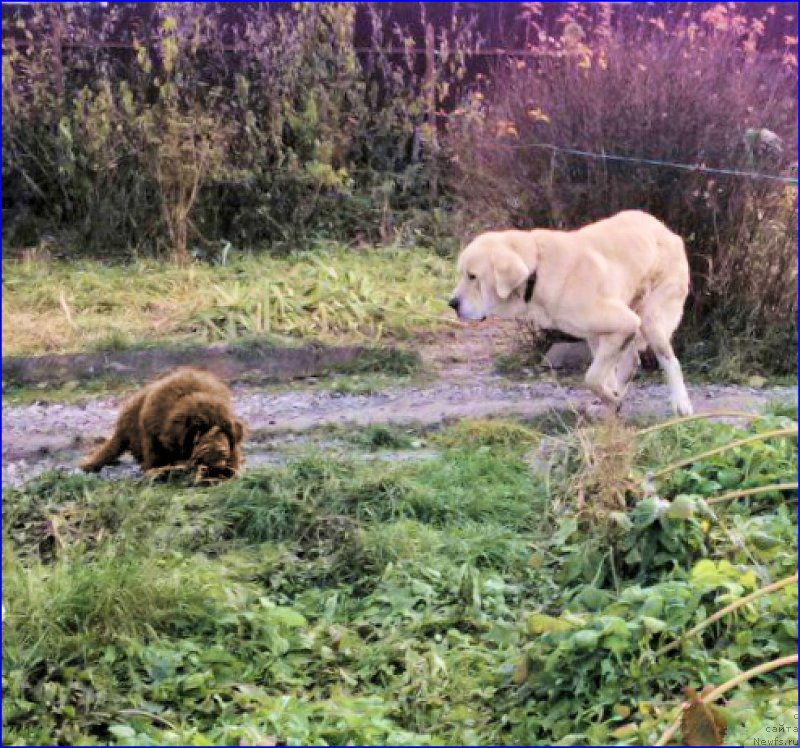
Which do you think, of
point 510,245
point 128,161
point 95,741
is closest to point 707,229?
point 510,245

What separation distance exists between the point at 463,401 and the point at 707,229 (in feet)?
5.73

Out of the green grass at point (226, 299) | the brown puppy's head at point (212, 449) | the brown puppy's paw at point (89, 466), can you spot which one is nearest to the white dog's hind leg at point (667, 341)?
the green grass at point (226, 299)

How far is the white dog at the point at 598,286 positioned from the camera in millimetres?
5109

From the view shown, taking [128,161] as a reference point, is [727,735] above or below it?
below

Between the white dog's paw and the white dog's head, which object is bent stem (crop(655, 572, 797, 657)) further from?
the white dog's head

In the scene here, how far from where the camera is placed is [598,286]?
5.29m

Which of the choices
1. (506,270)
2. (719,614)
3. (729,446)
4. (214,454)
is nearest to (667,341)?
(506,270)

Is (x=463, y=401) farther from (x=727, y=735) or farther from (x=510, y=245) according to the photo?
(x=727, y=735)

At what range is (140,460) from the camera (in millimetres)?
4816

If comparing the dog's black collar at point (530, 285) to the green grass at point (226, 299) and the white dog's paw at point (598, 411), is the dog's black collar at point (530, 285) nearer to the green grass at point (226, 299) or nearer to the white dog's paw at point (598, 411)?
the white dog's paw at point (598, 411)

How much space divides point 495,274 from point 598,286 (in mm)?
545

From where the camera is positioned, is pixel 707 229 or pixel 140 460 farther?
pixel 707 229

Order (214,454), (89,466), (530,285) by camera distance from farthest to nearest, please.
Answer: (530,285), (89,466), (214,454)

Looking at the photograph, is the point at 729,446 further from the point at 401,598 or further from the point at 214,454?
the point at 214,454
